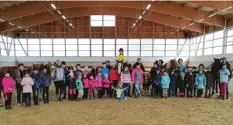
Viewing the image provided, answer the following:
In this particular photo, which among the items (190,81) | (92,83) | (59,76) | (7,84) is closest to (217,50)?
(190,81)

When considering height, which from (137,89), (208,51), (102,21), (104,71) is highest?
(102,21)

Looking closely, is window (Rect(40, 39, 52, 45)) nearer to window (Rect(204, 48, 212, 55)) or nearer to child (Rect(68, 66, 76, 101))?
window (Rect(204, 48, 212, 55))

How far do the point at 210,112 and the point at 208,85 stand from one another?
10.1 ft

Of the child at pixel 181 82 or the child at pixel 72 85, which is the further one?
the child at pixel 181 82

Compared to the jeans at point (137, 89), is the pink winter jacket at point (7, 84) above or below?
above

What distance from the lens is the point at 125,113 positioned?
6930 millimetres

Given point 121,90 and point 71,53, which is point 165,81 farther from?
point 71,53

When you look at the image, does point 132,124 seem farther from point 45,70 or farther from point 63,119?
point 45,70

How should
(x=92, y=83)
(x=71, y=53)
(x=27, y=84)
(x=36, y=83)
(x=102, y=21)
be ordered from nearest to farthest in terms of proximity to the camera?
(x=27, y=84) → (x=36, y=83) → (x=92, y=83) → (x=71, y=53) → (x=102, y=21)

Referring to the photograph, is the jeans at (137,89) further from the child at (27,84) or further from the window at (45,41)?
the window at (45,41)

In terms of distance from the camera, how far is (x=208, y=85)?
993cm

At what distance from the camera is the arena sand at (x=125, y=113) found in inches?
236

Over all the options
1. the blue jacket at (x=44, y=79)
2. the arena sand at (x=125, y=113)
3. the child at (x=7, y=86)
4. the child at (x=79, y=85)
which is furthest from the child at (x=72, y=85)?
the child at (x=7, y=86)

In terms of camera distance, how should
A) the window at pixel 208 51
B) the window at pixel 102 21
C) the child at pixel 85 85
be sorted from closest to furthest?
the child at pixel 85 85 → the window at pixel 208 51 → the window at pixel 102 21
